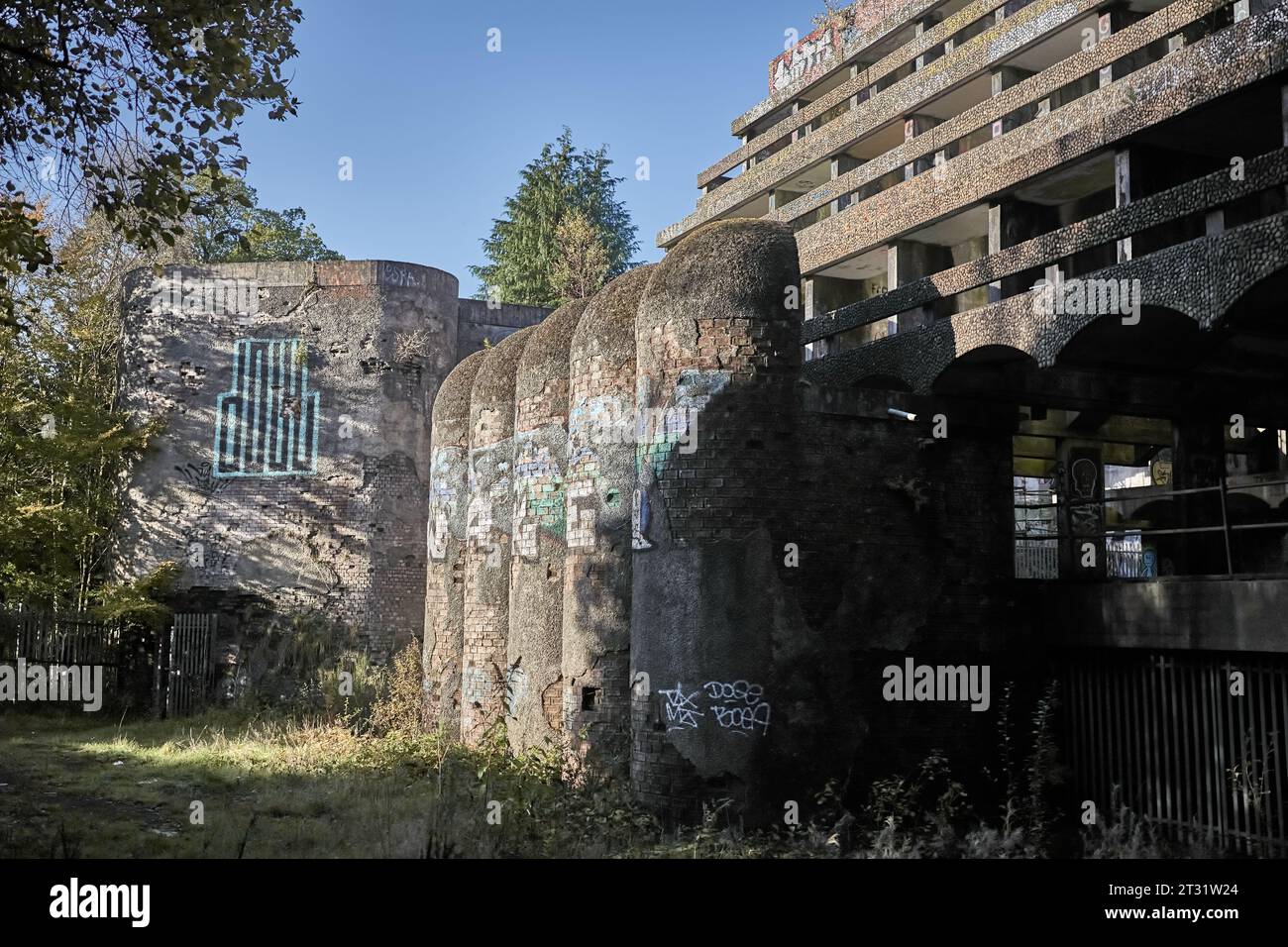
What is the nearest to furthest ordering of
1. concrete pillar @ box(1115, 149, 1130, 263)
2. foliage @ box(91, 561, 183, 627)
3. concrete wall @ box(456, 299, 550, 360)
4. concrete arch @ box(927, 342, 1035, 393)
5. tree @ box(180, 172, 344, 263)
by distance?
concrete pillar @ box(1115, 149, 1130, 263) < concrete arch @ box(927, 342, 1035, 393) < foliage @ box(91, 561, 183, 627) < concrete wall @ box(456, 299, 550, 360) < tree @ box(180, 172, 344, 263)

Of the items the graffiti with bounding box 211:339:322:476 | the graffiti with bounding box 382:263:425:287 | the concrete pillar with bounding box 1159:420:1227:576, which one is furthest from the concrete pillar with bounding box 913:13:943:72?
the graffiti with bounding box 211:339:322:476

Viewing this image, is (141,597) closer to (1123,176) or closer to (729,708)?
(729,708)

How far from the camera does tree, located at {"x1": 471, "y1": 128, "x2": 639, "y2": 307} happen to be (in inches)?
1480

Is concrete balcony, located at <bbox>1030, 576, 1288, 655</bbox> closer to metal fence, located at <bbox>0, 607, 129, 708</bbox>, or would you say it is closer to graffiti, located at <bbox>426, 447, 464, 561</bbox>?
graffiti, located at <bbox>426, 447, 464, 561</bbox>

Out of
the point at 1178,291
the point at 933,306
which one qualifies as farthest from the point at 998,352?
the point at 1178,291

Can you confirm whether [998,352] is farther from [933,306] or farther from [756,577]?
[756,577]

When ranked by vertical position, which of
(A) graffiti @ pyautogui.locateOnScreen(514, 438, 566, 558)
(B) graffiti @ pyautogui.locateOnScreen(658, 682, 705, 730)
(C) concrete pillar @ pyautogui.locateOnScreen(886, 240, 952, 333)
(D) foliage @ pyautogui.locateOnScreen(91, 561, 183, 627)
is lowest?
(B) graffiti @ pyautogui.locateOnScreen(658, 682, 705, 730)

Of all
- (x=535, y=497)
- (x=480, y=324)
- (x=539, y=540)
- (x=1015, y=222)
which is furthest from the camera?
(x=480, y=324)

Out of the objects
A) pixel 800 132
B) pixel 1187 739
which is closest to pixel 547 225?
Answer: pixel 800 132

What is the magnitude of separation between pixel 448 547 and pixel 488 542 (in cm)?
159

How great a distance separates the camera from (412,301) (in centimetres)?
2095

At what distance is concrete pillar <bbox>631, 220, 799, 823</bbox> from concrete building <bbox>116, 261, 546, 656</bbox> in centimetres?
1020

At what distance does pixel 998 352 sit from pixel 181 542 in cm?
1482

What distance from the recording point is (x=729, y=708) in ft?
33.2
